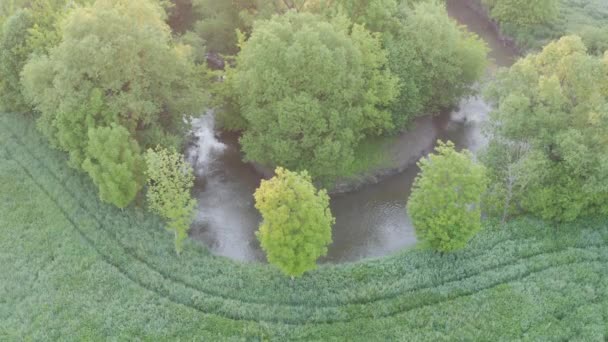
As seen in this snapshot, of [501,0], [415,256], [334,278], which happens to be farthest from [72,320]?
[501,0]

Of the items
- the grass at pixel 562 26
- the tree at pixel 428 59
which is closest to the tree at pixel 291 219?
the tree at pixel 428 59

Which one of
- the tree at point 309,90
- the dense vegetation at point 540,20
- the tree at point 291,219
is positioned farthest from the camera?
the dense vegetation at point 540,20

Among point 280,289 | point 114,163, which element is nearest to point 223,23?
point 114,163

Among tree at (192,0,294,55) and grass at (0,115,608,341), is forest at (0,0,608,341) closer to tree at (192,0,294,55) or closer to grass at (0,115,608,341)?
grass at (0,115,608,341)

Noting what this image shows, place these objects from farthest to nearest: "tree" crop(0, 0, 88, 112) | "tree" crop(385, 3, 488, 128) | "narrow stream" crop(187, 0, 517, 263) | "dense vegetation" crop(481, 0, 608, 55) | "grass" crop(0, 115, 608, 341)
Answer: "dense vegetation" crop(481, 0, 608, 55)
"tree" crop(385, 3, 488, 128)
"tree" crop(0, 0, 88, 112)
"narrow stream" crop(187, 0, 517, 263)
"grass" crop(0, 115, 608, 341)

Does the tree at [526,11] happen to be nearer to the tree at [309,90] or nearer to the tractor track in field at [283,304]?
the tree at [309,90]

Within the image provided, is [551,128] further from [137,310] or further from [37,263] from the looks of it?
[37,263]

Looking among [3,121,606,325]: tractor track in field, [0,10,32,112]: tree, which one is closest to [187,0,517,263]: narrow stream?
[3,121,606,325]: tractor track in field
